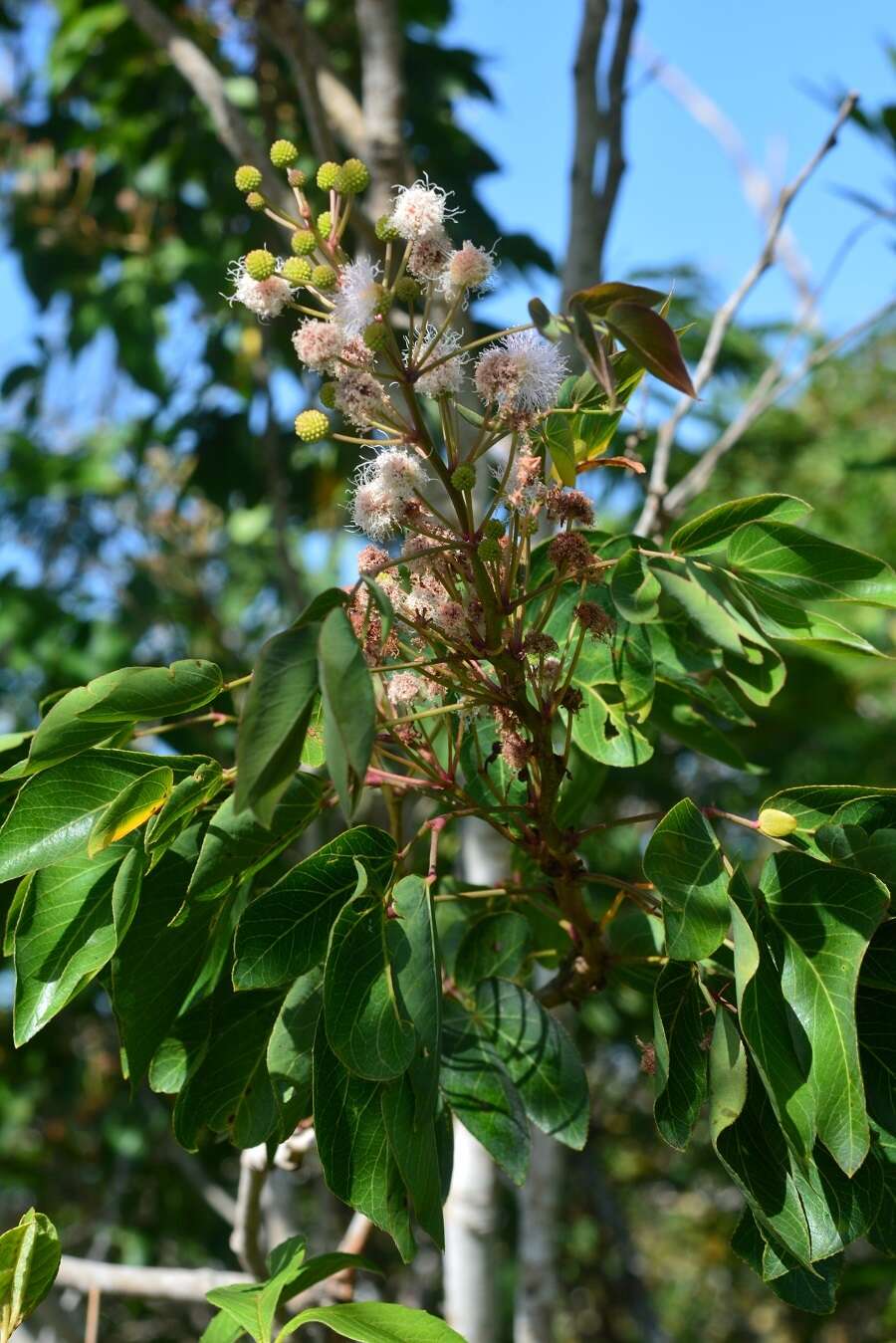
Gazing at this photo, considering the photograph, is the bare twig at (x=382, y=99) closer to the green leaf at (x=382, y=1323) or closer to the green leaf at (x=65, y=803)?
the green leaf at (x=65, y=803)

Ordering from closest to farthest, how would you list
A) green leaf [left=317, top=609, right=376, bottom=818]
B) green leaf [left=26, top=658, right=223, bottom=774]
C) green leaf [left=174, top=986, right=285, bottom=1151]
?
green leaf [left=317, top=609, right=376, bottom=818] < green leaf [left=26, top=658, right=223, bottom=774] < green leaf [left=174, top=986, right=285, bottom=1151]

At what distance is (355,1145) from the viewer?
0.81m

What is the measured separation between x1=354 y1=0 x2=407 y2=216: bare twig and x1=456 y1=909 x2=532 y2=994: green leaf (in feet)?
4.47

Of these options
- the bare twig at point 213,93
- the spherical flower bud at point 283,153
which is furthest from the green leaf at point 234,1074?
the bare twig at point 213,93

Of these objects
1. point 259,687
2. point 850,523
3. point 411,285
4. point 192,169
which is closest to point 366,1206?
point 259,687

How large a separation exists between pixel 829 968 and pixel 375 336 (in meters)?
0.47

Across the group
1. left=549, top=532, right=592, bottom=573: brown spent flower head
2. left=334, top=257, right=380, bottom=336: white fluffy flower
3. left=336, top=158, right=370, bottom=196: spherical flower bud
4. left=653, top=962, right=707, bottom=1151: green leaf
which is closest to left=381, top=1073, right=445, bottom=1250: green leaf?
left=653, top=962, right=707, bottom=1151: green leaf

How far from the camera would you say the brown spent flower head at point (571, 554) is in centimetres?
88

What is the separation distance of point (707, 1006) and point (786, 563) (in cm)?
31

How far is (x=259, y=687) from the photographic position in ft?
2.11

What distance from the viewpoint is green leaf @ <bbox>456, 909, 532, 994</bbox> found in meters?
1.02

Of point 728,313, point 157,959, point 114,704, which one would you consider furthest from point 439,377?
point 728,313

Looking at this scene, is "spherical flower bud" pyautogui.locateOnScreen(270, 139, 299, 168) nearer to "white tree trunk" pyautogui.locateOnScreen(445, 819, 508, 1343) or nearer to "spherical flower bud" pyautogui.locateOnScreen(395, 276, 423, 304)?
"spherical flower bud" pyautogui.locateOnScreen(395, 276, 423, 304)

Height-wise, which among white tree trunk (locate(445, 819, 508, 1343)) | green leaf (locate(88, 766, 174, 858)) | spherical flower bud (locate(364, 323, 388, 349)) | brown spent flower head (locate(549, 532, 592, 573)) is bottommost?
white tree trunk (locate(445, 819, 508, 1343))
